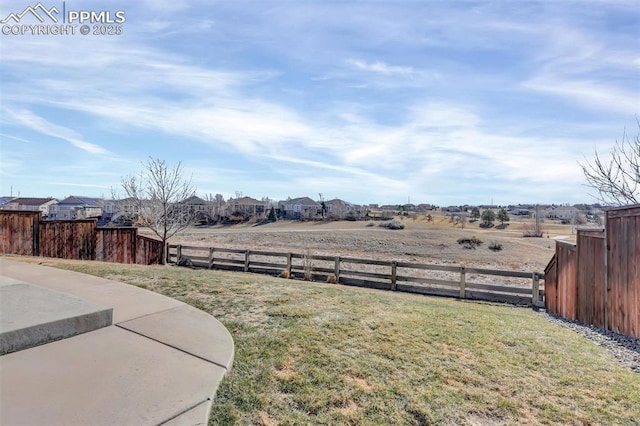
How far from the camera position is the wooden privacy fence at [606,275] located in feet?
15.9

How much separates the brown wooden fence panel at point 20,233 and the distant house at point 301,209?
45.3 meters

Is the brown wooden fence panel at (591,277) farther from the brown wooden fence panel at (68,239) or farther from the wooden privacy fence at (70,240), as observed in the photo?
the brown wooden fence panel at (68,239)

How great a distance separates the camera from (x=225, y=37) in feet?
22.7

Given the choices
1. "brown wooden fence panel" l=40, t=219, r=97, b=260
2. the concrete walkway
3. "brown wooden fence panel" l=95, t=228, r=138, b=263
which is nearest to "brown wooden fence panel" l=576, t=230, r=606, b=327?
the concrete walkway

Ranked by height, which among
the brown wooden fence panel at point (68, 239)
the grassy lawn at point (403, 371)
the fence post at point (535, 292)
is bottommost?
the fence post at point (535, 292)

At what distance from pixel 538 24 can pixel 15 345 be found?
942cm

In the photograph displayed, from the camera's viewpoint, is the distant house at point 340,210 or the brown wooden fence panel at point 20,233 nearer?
the brown wooden fence panel at point 20,233

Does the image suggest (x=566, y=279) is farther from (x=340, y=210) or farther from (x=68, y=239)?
(x=340, y=210)

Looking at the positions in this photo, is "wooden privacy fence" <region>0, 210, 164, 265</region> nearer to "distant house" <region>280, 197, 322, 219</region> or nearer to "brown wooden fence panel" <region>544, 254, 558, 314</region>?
"brown wooden fence panel" <region>544, 254, 558, 314</region>

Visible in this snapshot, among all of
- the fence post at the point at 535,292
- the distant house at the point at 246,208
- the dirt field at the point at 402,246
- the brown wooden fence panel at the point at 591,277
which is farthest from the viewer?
the distant house at the point at 246,208

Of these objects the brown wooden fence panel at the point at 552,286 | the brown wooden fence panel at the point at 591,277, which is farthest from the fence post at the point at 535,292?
the brown wooden fence panel at the point at 591,277

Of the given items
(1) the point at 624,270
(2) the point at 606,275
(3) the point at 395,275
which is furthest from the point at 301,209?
(1) the point at 624,270

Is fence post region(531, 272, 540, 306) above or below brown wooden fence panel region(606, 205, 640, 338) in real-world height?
below

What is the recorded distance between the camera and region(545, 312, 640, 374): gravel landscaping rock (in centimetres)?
406
